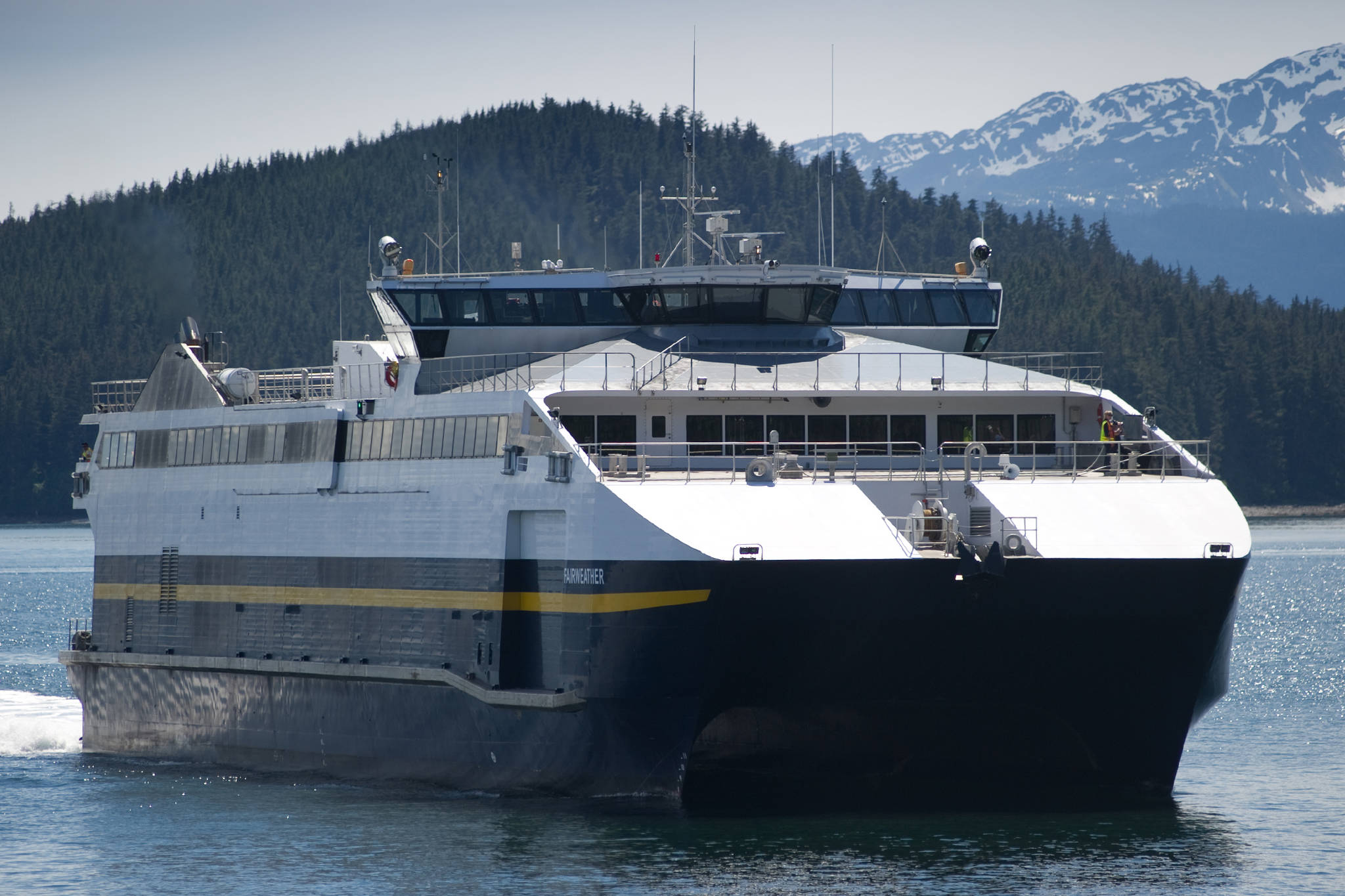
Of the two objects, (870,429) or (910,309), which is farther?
(910,309)

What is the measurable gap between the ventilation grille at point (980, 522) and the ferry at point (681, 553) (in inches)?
1.3

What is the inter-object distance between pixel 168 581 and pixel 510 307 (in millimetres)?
8655

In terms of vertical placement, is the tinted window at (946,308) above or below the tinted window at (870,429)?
above

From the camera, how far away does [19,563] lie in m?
108

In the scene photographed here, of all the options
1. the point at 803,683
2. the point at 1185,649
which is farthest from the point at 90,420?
the point at 1185,649

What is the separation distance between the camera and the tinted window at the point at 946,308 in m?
34.8

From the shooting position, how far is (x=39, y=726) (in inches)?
1645

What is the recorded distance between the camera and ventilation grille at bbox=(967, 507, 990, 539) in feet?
88.5

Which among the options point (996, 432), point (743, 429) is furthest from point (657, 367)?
point (996, 432)

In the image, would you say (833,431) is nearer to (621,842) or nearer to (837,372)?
(837,372)

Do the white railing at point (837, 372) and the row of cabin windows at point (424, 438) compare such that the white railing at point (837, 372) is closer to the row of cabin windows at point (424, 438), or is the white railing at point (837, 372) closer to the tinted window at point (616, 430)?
the tinted window at point (616, 430)

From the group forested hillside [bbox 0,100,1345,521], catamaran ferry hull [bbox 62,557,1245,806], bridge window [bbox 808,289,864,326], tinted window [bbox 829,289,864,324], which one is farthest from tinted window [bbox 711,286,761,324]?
forested hillside [bbox 0,100,1345,521]

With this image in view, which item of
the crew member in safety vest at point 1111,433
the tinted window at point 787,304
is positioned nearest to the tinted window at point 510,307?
the tinted window at point 787,304

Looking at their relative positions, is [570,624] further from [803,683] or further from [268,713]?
[268,713]
